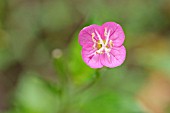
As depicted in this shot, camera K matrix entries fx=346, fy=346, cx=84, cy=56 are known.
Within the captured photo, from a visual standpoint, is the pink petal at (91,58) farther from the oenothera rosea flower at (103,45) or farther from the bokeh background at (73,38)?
the bokeh background at (73,38)

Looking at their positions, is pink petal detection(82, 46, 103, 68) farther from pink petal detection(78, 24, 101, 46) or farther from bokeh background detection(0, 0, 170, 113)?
bokeh background detection(0, 0, 170, 113)

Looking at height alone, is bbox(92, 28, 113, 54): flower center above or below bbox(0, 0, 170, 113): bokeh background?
below

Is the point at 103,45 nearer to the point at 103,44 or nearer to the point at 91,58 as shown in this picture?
the point at 103,44

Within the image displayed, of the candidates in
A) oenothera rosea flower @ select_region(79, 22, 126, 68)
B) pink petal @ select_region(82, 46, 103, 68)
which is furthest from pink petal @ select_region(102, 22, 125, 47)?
pink petal @ select_region(82, 46, 103, 68)

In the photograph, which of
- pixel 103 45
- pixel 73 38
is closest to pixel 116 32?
pixel 103 45

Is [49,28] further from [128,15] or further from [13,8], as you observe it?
[128,15]

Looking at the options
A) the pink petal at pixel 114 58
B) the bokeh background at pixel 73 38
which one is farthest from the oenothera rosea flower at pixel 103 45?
the bokeh background at pixel 73 38
